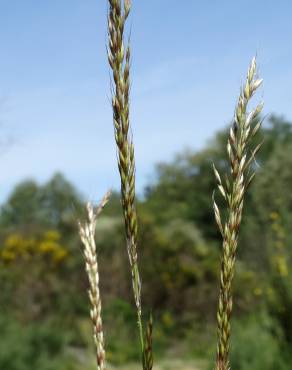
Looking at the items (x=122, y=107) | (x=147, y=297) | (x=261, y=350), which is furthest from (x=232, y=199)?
(x=147, y=297)

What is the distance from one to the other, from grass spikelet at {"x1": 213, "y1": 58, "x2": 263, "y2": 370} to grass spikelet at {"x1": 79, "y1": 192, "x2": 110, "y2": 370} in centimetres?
22

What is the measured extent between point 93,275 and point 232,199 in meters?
0.30

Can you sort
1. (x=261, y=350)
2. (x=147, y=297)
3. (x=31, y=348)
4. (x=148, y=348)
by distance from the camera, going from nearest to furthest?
(x=148, y=348)
(x=261, y=350)
(x=31, y=348)
(x=147, y=297)

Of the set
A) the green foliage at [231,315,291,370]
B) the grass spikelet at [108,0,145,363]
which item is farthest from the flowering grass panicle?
the green foliage at [231,315,291,370]

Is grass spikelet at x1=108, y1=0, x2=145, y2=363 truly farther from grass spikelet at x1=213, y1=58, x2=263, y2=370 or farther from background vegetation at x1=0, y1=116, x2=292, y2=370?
background vegetation at x1=0, y1=116, x2=292, y2=370

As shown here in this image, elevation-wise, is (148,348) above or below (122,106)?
below

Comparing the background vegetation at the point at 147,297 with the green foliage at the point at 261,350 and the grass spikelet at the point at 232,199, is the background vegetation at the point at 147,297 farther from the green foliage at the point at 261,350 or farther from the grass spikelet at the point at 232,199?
the grass spikelet at the point at 232,199

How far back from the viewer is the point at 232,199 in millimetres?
1394

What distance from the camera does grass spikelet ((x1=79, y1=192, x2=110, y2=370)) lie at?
1.42 meters

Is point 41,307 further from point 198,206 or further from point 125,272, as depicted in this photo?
point 198,206

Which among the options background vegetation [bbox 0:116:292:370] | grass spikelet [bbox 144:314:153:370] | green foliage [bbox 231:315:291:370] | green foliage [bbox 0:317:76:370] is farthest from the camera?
green foliage [bbox 0:317:76:370]

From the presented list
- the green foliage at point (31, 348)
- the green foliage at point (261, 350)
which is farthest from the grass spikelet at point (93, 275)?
the green foliage at point (31, 348)

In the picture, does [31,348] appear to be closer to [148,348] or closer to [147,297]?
[147,297]

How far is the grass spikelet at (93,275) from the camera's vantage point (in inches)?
55.9
